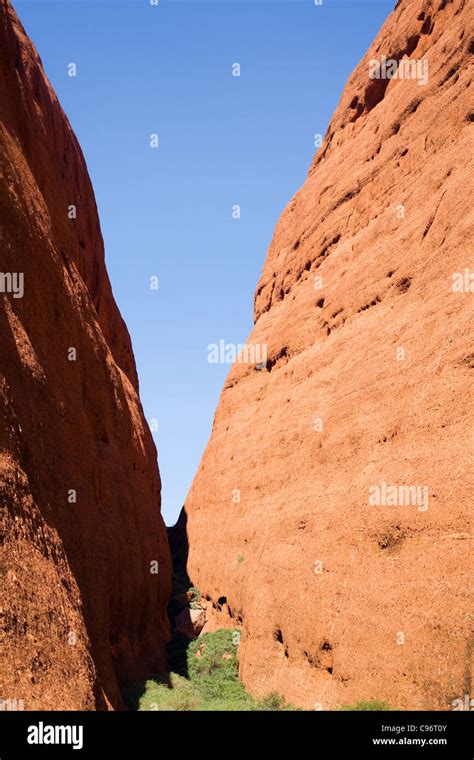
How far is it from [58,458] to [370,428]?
6.42m

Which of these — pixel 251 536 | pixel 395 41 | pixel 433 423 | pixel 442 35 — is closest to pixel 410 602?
pixel 433 423

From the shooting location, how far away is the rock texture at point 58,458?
8.48m

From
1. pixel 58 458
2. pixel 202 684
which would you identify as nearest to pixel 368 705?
pixel 58 458

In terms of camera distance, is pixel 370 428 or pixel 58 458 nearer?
pixel 58 458

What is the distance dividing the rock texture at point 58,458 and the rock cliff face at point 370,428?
11.6 ft

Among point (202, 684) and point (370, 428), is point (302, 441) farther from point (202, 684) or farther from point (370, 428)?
point (202, 684)

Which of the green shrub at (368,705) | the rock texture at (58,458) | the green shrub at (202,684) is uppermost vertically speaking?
the rock texture at (58,458)

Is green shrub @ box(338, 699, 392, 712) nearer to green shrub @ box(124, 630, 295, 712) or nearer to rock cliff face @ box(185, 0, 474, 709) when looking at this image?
rock cliff face @ box(185, 0, 474, 709)

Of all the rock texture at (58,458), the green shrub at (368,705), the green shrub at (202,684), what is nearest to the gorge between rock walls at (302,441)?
the rock texture at (58,458)

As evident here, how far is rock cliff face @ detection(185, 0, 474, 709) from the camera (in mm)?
10328

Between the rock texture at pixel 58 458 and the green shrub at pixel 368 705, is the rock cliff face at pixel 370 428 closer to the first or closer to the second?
the green shrub at pixel 368 705

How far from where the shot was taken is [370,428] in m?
13.6
